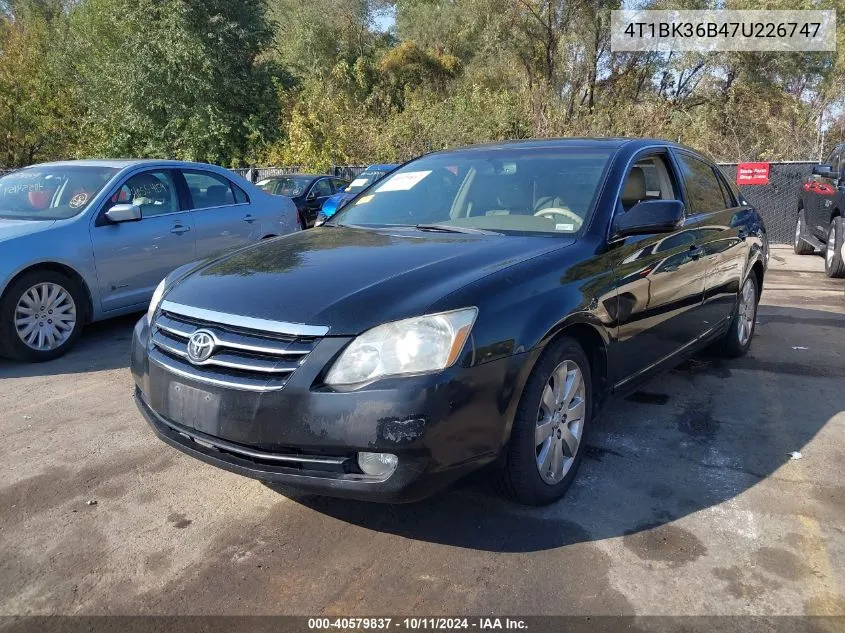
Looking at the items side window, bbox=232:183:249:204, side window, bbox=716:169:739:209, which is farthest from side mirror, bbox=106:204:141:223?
side window, bbox=716:169:739:209

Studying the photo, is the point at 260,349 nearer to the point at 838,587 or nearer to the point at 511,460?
the point at 511,460

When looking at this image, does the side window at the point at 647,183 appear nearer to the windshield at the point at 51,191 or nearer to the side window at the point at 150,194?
the side window at the point at 150,194

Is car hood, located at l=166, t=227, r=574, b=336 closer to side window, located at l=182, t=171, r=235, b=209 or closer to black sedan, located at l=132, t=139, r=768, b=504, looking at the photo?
black sedan, located at l=132, t=139, r=768, b=504

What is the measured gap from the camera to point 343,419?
2.45 m

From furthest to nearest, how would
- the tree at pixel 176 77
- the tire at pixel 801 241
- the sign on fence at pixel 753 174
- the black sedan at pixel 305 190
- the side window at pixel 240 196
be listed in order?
the tree at pixel 176 77 → the black sedan at pixel 305 190 → the sign on fence at pixel 753 174 → the tire at pixel 801 241 → the side window at pixel 240 196

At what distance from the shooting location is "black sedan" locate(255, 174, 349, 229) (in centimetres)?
1414

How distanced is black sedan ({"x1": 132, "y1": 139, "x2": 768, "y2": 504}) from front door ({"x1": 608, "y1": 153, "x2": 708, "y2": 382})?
0.6 inches

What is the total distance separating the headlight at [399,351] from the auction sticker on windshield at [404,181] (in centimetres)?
196

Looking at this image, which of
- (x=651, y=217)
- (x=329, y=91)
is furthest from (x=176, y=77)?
(x=651, y=217)

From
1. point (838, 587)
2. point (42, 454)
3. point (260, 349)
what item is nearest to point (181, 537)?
point (260, 349)

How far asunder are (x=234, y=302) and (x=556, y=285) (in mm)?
1357

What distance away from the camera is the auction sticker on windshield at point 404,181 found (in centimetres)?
432

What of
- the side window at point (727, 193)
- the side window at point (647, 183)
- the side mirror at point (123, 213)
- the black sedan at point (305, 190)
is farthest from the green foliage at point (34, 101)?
the side window at point (647, 183)

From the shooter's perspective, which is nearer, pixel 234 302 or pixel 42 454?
pixel 234 302
